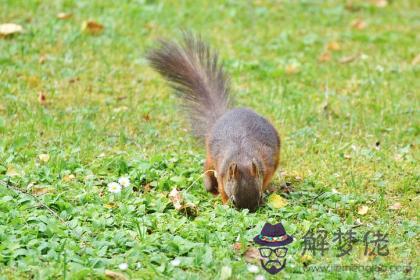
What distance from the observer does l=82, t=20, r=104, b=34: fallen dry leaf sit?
7938 millimetres

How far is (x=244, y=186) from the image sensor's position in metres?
4.62

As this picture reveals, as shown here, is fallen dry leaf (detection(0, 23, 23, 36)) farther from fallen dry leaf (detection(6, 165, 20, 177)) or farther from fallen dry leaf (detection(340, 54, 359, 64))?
fallen dry leaf (detection(340, 54, 359, 64))

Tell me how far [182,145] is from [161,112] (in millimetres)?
717

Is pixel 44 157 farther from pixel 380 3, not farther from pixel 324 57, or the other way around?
pixel 380 3

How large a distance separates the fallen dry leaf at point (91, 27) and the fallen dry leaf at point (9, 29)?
672 mm

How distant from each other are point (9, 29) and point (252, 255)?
4596mm

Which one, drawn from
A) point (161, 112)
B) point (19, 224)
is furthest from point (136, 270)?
point (161, 112)

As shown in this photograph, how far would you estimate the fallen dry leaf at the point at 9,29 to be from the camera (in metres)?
7.55

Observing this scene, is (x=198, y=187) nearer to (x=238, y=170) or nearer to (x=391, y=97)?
(x=238, y=170)

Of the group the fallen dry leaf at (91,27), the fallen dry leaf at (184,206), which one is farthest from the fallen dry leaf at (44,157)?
the fallen dry leaf at (91,27)

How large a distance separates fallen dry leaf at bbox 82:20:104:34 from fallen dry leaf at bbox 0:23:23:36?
67 centimetres

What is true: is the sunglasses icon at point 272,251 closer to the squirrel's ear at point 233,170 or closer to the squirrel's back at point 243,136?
the squirrel's ear at point 233,170

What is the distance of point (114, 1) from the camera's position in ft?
29.1

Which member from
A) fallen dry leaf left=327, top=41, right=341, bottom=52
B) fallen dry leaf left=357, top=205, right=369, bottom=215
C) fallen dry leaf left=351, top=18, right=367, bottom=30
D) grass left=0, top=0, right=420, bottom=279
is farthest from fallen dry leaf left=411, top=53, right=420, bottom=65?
fallen dry leaf left=357, top=205, right=369, bottom=215
